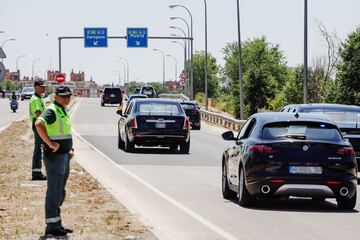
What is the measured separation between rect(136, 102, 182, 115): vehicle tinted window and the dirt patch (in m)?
8.44

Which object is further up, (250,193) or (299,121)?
(299,121)

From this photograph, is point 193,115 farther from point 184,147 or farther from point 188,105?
point 184,147

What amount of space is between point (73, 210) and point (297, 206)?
3.61 meters

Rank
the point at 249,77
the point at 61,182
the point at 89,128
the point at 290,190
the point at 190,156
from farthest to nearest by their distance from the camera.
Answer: the point at 249,77 < the point at 89,128 < the point at 190,156 < the point at 290,190 < the point at 61,182

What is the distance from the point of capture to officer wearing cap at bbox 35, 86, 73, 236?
11289mm

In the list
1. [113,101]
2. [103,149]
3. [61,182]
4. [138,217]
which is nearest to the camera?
[61,182]

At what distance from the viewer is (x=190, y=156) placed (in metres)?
28.8

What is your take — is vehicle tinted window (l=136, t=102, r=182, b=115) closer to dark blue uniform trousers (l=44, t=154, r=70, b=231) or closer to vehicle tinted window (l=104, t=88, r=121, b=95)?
dark blue uniform trousers (l=44, t=154, r=70, b=231)

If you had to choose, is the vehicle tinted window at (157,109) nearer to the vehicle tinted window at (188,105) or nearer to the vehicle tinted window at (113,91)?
the vehicle tinted window at (188,105)

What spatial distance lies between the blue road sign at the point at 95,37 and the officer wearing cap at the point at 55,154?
230 ft

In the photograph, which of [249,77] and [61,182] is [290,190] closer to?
[61,182]

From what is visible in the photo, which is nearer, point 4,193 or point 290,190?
point 290,190

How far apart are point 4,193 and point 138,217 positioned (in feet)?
11.5

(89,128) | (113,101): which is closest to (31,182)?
(89,128)
